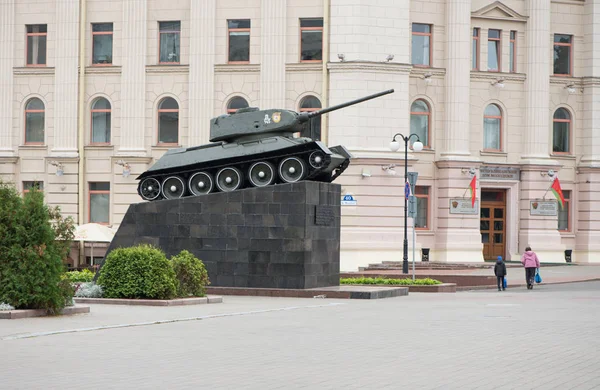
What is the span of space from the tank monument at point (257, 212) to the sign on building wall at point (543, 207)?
74.6 feet

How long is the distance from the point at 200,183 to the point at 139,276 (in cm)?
908

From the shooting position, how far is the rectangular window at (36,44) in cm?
5244

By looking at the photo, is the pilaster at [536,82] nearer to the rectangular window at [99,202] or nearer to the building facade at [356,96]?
the building facade at [356,96]

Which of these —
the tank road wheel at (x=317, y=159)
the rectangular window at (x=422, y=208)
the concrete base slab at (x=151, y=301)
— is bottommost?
the concrete base slab at (x=151, y=301)

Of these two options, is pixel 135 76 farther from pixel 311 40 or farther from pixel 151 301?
pixel 151 301

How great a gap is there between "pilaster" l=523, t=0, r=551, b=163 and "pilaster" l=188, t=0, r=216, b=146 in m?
14.9

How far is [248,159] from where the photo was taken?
1265 inches

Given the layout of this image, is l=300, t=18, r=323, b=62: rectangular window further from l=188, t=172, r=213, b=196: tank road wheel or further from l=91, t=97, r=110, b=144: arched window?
l=188, t=172, r=213, b=196: tank road wheel

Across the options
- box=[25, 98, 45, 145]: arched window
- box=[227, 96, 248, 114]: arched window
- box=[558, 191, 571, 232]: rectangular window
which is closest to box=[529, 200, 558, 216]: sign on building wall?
box=[558, 191, 571, 232]: rectangular window

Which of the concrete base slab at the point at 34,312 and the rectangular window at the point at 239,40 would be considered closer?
the concrete base slab at the point at 34,312

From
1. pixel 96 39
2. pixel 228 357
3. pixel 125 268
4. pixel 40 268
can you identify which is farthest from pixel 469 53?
pixel 228 357

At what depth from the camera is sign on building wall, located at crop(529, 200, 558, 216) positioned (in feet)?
172

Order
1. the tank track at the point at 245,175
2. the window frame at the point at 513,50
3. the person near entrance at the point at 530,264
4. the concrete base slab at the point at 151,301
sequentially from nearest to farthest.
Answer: the concrete base slab at the point at 151,301
the tank track at the point at 245,175
the person near entrance at the point at 530,264
the window frame at the point at 513,50

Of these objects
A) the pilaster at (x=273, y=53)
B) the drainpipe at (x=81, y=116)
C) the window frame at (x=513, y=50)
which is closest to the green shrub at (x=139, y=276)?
the pilaster at (x=273, y=53)
